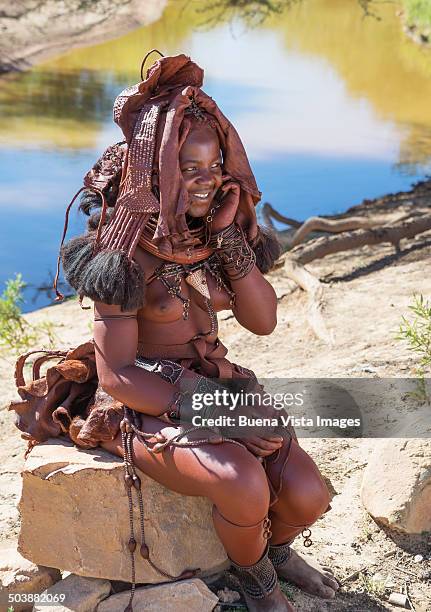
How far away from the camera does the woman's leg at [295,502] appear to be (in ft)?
10.1

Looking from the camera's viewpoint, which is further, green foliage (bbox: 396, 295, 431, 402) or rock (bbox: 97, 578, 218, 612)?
green foliage (bbox: 396, 295, 431, 402)

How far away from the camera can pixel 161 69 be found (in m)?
2.98

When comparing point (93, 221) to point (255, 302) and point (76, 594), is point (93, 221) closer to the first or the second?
point (255, 302)

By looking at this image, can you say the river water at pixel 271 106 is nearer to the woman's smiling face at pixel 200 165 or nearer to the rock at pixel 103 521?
the rock at pixel 103 521

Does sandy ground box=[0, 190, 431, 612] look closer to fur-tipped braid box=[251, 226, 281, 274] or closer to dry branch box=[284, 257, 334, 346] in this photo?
dry branch box=[284, 257, 334, 346]

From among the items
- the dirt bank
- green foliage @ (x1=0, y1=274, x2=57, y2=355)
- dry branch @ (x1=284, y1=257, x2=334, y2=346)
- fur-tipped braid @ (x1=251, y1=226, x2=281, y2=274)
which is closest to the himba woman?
fur-tipped braid @ (x1=251, y1=226, x2=281, y2=274)

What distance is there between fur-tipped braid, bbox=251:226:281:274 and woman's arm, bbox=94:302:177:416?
578 mm

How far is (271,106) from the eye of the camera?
15039 mm

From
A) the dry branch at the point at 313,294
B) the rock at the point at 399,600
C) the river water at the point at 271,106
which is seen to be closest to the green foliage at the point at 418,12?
the river water at the point at 271,106

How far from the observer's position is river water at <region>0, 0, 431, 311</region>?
39.3 ft

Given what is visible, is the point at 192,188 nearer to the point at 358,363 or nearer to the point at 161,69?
the point at 161,69

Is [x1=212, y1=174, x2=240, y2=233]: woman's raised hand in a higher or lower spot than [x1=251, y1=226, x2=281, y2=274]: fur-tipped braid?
higher

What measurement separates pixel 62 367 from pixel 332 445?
146cm

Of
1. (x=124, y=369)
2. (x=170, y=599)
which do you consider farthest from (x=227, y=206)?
(x=170, y=599)
